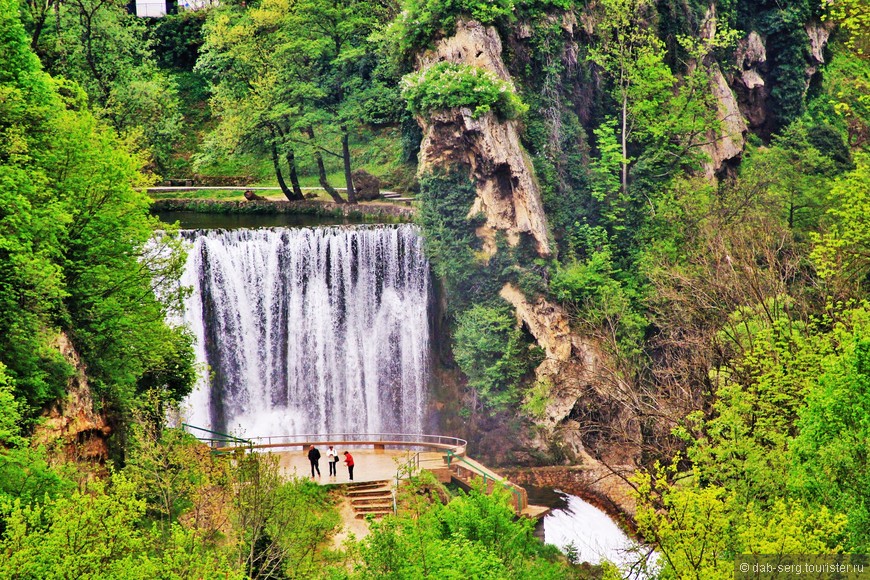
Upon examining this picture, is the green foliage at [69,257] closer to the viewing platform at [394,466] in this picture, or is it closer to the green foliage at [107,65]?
the viewing platform at [394,466]

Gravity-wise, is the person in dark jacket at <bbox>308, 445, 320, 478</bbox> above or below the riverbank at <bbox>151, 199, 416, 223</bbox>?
below

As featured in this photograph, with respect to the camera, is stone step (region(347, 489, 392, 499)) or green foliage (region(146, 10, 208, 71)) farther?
green foliage (region(146, 10, 208, 71))

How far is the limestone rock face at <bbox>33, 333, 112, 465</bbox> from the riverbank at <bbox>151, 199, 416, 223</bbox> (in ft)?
65.1

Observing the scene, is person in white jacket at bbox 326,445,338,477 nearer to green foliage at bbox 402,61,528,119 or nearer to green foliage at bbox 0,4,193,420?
green foliage at bbox 0,4,193,420

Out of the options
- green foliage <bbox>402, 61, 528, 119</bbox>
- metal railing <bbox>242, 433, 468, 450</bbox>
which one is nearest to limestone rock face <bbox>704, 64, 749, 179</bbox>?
green foliage <bbox>402, 61, 528, 119</bbox>

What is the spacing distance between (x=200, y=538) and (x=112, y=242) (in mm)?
11259

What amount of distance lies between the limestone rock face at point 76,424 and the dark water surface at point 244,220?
17.4 meters

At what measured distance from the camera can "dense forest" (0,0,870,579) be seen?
77.6 feet

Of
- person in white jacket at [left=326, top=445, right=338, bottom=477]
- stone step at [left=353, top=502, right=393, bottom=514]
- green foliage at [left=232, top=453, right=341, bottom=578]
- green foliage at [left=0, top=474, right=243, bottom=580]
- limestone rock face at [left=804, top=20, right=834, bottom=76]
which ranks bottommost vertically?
stone step at [left=353, top=502, right=393, bottom=514]

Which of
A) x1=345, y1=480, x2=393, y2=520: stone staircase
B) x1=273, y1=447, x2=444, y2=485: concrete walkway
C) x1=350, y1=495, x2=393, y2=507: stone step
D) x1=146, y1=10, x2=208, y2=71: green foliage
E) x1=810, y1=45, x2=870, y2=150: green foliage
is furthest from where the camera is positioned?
x1=146, y1=10, x2=208, y2=71: green foliage

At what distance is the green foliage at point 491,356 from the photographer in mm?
43062

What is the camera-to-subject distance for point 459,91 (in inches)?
1688

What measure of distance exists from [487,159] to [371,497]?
15.0 meters

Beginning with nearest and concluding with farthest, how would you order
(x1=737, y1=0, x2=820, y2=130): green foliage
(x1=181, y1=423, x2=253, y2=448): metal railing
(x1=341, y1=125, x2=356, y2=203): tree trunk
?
(x1=181, y1=423, x2=253, y2=448): metal railing → (x1=341, y1=125, x2=356, y2=203): tree trunk → (x1=737, y1=0, x2=820, y2=130): green foliage
